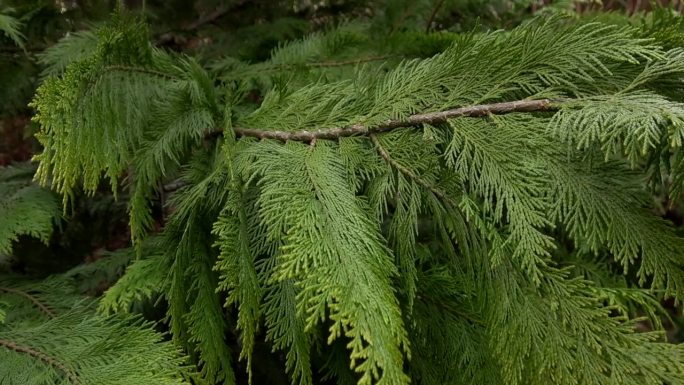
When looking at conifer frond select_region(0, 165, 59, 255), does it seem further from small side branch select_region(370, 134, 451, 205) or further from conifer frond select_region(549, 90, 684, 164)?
conifer frond select_region(549, 90, 684, 164)

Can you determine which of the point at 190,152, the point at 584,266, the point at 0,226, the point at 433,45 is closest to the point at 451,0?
the point at 433,45

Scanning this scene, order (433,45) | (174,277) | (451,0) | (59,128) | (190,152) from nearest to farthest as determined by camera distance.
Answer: (59,128), (174,277), (190,152), (433,45), (451,0)

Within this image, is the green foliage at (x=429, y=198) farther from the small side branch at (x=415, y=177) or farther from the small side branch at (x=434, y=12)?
the small side branch at (x=434, y=12)

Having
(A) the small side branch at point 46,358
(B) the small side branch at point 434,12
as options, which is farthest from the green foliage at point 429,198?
(B) the small side branch at point 434,12

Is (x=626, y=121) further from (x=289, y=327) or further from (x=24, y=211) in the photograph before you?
(x=24, y=211)

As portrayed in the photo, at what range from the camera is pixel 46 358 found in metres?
1.15

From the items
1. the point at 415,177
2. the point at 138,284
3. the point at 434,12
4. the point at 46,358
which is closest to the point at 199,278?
the point at 138,284

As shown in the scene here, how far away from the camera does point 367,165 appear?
1038 millimetres

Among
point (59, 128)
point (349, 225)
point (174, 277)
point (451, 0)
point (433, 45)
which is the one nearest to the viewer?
point (349, 225)

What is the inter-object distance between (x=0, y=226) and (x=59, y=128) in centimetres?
76

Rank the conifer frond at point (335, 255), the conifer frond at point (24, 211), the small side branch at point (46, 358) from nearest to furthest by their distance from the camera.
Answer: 1. the conifer frond at point (335, 255)
2. the small side branch at point (46, 358)
3. the conifer frond at point (24, 211)

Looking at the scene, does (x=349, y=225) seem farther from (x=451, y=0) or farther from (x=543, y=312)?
(x=451, y=0)

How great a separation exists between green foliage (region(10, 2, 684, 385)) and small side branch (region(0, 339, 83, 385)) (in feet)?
0.50

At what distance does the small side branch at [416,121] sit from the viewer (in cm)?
93
